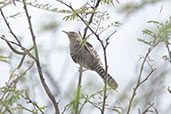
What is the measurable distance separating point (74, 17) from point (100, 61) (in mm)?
4238

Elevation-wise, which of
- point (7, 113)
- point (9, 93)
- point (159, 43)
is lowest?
point (7, 113)

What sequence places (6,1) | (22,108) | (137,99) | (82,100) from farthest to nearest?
(137,99)
(82,100)
(22,108)
(6,1)

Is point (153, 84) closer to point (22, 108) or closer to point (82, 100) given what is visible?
point (82, 100)

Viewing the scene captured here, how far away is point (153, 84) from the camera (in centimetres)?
253

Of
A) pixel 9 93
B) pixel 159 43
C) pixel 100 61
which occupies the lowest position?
pixel 9 93

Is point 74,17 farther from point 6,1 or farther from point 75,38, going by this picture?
point 75,38

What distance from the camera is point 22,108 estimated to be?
236 centimetres

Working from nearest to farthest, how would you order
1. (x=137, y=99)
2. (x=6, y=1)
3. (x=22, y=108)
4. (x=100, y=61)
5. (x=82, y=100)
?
(x=6, y=1) < (x=22, y=108) < (x=82, y=100) < (x=137, y=99) < (x=100, y=61)

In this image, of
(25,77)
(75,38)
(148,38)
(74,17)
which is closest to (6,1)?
(74,17)

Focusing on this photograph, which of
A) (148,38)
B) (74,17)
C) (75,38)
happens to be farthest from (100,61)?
(74,17)

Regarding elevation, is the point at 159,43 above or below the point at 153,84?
above

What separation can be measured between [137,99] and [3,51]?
123cm

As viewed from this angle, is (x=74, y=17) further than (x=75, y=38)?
No

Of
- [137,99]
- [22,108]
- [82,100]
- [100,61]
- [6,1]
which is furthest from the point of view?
[100,61]
